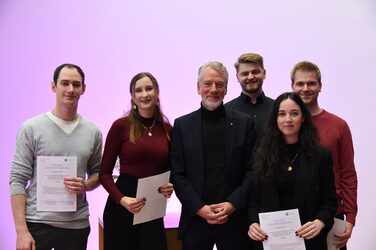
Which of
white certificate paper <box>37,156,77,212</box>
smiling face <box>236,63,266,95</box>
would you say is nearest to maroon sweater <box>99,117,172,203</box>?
white certificate paper <box>37,156,77,212</box>

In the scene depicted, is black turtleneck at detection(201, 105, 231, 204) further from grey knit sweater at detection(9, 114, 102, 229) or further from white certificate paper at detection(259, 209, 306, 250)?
grey knit sweater at detection(9, 114, 102, 229)

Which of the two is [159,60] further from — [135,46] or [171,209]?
[171,209]

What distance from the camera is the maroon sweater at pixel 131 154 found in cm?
277

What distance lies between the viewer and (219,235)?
2662 mm

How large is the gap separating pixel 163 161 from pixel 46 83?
2.16 meters

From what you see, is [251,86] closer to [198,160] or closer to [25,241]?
[198,160]

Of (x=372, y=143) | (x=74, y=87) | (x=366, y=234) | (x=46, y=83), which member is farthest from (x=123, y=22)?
(x=366, y=234)

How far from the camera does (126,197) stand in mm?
2691

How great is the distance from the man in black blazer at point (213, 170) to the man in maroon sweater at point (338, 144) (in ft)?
1.68

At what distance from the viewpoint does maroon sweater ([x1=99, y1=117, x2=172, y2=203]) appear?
A: 2.77 m

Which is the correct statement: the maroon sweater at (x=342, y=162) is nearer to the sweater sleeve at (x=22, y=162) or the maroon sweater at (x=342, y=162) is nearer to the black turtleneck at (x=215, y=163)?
the black turtleneck at (x=215, y=163)

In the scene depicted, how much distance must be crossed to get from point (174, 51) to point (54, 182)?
2.39 metres

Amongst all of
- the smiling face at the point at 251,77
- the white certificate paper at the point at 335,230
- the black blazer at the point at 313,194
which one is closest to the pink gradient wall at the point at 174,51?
the smiling face at the point at 251,77

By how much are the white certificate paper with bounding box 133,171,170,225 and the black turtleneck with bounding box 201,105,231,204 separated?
276 mm
